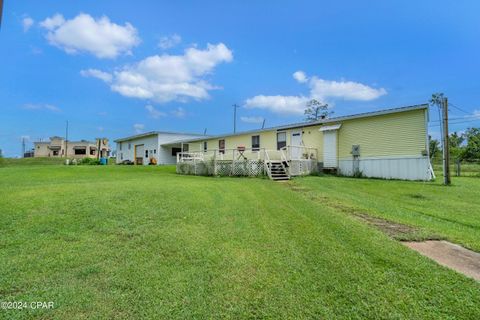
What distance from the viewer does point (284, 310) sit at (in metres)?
2.71

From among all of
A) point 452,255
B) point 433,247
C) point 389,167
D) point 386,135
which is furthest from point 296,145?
point 452,255

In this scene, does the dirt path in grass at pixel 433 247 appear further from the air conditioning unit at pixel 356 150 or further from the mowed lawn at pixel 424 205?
the air conditioning unit at pixel 356 150

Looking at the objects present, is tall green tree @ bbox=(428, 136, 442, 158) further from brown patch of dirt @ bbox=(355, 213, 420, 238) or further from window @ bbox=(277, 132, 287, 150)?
brown patch of dirt @ bbox=(355, 213, 420, 238)

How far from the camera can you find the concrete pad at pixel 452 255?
3605 mm

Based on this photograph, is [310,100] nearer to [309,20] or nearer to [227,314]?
[309,20]

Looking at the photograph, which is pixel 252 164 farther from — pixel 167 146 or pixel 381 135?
pixel 167 146

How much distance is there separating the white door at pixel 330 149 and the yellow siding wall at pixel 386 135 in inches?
10.8

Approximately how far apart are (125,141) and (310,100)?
26.5m

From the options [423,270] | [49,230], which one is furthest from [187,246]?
[423,270]

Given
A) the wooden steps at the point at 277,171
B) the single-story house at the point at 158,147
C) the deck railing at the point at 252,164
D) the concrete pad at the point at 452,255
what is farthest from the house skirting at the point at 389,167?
the single-story house at the point at 158,147

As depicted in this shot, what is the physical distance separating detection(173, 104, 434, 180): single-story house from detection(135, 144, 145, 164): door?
62.8ft

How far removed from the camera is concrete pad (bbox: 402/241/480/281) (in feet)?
11.8

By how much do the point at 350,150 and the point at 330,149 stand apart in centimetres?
116

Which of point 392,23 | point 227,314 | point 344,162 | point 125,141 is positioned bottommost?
point 227,314
